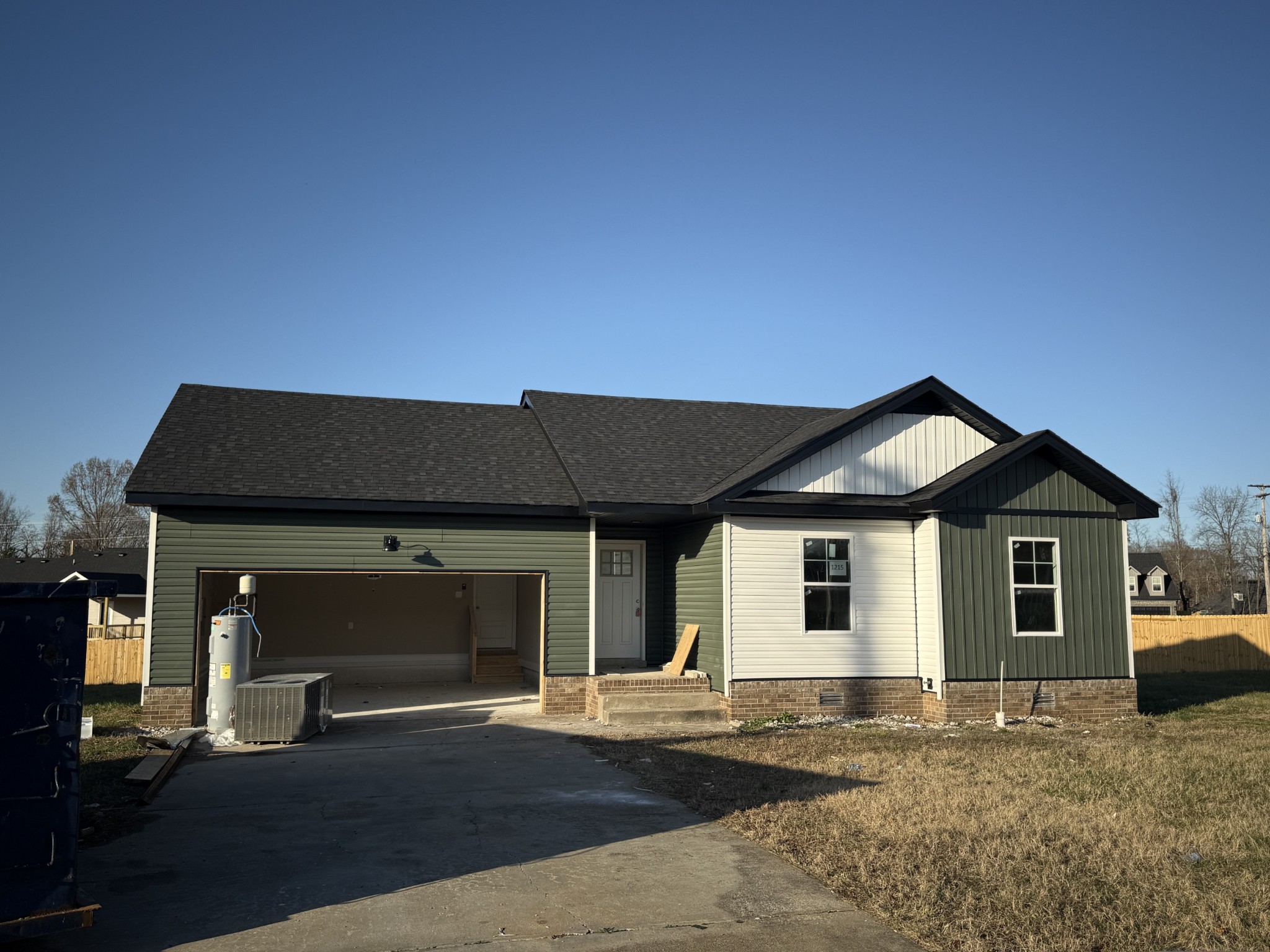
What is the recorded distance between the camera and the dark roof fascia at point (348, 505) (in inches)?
516

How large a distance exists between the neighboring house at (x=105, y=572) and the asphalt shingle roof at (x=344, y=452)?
16142 millimetres

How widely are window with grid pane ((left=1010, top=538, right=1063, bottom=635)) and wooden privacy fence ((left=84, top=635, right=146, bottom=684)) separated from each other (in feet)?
58.7

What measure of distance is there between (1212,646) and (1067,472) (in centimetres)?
1564

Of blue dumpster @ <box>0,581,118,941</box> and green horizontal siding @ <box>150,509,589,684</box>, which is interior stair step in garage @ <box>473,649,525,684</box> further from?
blue dumpster @ <box>0,581,118,941</box>

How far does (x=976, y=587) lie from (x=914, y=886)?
8.92 meters

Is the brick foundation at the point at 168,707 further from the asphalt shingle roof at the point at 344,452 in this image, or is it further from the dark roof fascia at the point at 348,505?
the asphalt shingle roof at the point at 344,452

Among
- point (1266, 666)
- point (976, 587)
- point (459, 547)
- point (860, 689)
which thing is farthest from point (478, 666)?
point (1266, 666)

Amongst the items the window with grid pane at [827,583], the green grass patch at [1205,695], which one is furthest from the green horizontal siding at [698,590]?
the green grass patch at [1205,695]

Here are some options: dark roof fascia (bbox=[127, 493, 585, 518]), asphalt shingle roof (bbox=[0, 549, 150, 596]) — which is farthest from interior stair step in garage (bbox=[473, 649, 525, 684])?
asphalt shingle roof (bbox=[0, 549, 150, 596])

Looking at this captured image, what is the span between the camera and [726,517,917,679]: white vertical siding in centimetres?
1391

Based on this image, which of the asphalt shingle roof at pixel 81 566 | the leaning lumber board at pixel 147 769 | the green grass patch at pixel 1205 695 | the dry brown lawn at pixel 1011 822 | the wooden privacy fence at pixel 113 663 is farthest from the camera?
the asphalt shingle roof at pixel 81 566

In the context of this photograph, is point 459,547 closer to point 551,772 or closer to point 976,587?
point 551,772

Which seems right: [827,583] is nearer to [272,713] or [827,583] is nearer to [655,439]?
[655,439]

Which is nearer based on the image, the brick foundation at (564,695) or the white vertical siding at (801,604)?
the white vertical siding at (801,604)
